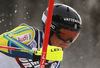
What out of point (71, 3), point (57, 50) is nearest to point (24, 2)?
point (71, 3)

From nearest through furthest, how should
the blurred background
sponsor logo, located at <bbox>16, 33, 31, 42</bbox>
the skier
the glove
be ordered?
the glove → sponsor logo, located at <bbox>16, 33, 31, 42</bbox> → the skier → the blurred background

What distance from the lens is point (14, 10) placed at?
5.59 meters

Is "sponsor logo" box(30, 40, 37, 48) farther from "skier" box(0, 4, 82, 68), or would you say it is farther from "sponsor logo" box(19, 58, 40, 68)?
"sponsor logo" box(19, 58, 40, 68)

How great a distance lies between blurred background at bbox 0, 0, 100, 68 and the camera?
5.58 m

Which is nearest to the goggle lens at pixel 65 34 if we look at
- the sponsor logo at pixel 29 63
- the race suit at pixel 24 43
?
the race suit at pixel 24 43

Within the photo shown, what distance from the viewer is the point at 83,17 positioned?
6168mm

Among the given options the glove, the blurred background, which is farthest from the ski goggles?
the blurred background

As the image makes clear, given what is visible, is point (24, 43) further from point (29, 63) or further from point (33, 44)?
point (29, 63)

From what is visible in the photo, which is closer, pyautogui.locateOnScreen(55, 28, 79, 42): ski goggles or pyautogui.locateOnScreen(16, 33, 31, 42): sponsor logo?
pyautogui.locateOnScreen(16, 33, 31, 42): sponsor logo

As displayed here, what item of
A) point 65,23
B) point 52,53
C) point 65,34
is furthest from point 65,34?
point 52,53

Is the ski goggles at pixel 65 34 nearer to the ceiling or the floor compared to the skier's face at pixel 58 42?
nearer to the ceiling

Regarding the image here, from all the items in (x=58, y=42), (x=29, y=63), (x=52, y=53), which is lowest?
(x=29, y=63)

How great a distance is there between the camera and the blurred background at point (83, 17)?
5578 mm

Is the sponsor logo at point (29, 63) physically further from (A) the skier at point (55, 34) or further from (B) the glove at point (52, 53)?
(B) the glove at point (52, 53)
